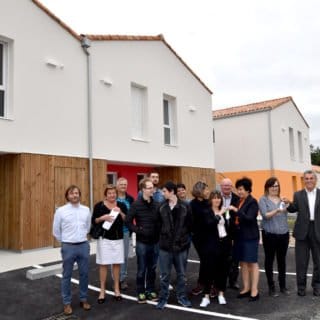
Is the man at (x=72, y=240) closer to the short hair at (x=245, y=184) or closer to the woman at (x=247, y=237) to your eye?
the woman at (x=247, y=237)

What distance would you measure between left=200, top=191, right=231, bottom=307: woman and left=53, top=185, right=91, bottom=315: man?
164 cm

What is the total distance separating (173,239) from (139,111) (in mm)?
Result: 7811

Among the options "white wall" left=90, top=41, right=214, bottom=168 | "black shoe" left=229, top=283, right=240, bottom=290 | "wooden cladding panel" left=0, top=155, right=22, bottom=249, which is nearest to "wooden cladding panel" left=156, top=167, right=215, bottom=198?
"white wall" left=90, top=41, right=214, bottom=168

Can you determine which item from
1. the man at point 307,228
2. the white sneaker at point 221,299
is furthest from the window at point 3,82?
the man at point 307,228

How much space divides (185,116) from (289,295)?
926 cm

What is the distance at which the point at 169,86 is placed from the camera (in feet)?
43.4

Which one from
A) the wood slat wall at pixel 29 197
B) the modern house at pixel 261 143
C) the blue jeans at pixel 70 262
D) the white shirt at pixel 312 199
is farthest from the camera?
the modern house at pixel 261 143

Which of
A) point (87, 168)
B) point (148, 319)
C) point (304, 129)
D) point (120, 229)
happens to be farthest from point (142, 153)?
point (304, 129)

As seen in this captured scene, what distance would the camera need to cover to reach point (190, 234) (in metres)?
5.25

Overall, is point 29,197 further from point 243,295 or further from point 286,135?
point 286,135

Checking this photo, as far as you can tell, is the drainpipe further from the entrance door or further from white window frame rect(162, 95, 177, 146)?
white window frame rect(162, 95, 177, 146)

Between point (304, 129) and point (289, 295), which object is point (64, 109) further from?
→ point (304, 129)

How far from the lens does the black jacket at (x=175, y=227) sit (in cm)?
495

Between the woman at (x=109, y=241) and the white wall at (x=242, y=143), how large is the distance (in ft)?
50.8
